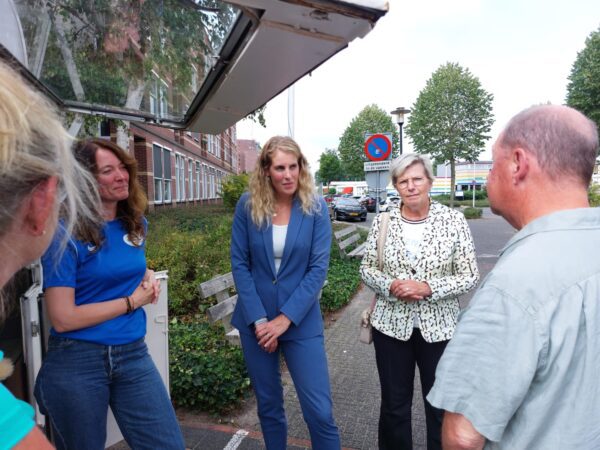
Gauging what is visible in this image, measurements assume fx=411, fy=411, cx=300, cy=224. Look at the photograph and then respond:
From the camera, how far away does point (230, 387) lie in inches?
142

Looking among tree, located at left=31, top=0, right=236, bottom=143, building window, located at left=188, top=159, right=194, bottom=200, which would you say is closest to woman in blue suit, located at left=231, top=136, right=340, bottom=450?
tree, located at left=31, top=0, right=236, bottom=143

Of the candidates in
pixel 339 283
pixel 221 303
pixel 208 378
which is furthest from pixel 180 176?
pixel 208 378

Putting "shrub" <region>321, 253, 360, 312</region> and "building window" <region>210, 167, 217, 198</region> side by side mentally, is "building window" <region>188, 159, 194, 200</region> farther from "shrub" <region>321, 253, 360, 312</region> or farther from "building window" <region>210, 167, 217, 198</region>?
"shrub" <region>321, 253, 360, 312</region>

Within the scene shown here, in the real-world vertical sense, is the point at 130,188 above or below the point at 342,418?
above

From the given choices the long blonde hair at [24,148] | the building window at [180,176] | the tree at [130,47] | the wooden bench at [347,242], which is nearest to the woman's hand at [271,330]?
the tree at [130,47]

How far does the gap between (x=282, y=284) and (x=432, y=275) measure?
91cm

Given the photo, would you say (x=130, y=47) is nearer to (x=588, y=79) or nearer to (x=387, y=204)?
(x=387, y=204)

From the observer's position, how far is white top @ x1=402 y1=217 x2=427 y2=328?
2.53 metres

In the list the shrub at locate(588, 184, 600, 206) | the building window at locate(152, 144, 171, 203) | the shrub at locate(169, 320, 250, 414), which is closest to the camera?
the shrub at locate(169, 320, 250, 414)

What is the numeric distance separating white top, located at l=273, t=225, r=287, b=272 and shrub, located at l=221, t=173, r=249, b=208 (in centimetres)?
1327

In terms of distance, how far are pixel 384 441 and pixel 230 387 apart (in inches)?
58.6

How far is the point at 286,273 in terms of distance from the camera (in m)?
2.46

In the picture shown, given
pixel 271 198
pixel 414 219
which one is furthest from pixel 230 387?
pixel 414 219

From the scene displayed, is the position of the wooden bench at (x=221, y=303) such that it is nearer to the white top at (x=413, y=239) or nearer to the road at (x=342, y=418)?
the road at (x=342, y=418)
